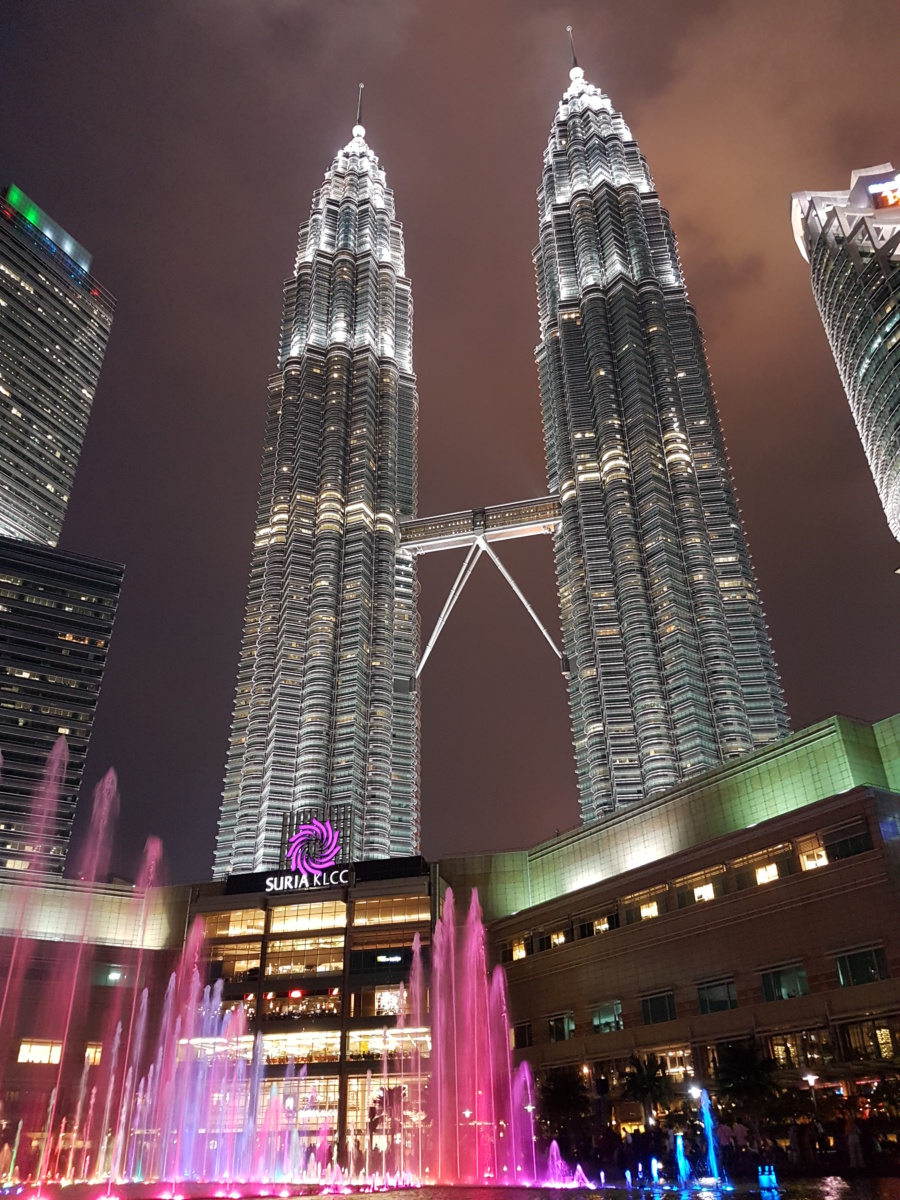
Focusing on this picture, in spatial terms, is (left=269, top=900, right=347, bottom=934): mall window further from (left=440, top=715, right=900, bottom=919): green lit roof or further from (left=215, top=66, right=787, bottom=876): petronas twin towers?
(left=215, top=66, right=787, bottom=876): petronas twin towers

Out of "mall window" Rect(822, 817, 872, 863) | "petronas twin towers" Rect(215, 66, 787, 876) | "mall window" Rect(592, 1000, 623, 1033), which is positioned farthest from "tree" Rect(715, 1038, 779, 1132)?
"petronas twin towers" Rect(215, 66, 787, 876)

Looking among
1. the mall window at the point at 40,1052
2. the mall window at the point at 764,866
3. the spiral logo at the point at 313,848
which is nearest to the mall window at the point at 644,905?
the mall window at the point at 764,866

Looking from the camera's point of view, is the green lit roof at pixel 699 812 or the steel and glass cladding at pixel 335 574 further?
the steel and glass cladding at pixel 335 574

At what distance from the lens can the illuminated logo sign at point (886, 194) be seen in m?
137

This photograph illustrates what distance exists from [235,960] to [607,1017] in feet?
128

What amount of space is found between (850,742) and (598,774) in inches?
2488

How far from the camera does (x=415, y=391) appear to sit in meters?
179

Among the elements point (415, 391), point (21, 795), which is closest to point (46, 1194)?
point (21, 795)

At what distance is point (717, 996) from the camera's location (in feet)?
193

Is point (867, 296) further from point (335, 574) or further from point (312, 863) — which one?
point (312, 863)

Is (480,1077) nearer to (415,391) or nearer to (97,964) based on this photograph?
(97,964)

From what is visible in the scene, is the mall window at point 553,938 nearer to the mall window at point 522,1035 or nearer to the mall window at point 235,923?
the mall window at point 522,1035

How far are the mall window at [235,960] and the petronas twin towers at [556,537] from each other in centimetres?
1855

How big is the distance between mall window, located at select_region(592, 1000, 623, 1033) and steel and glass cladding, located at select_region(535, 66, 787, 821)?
4481cm
